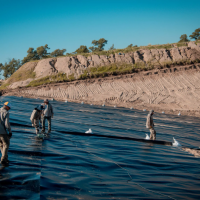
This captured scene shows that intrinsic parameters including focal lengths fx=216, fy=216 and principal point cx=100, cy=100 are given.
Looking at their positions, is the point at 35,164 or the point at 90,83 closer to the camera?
the point at 35,164

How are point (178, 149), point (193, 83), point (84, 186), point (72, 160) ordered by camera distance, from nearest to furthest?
point (84, 186)
point (72, 160)
point (178, 149)
point (193, 83)

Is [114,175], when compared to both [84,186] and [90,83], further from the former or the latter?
[90,83]

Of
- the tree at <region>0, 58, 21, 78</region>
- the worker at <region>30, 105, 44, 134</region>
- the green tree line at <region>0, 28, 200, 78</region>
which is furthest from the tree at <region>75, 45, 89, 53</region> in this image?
A: the worker at <region>30, 105, 44, 134</region>

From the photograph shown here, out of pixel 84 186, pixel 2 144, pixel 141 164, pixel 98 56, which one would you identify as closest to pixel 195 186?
pixel 141 164

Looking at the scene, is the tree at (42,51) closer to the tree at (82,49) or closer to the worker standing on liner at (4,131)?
the tree at (82,49)

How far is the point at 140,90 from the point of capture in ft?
114

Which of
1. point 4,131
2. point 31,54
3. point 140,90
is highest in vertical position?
point 31,54

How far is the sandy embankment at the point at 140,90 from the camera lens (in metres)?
32.2

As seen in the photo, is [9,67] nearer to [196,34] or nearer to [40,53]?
[40,53]

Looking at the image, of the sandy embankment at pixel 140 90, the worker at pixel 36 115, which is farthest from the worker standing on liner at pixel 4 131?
the sandy embankment at pixel 140 90

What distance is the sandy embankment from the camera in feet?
106

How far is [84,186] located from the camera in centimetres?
604

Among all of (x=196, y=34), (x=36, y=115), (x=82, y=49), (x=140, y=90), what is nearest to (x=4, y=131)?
(x=36, y=115)

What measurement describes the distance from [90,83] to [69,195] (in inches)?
1273
